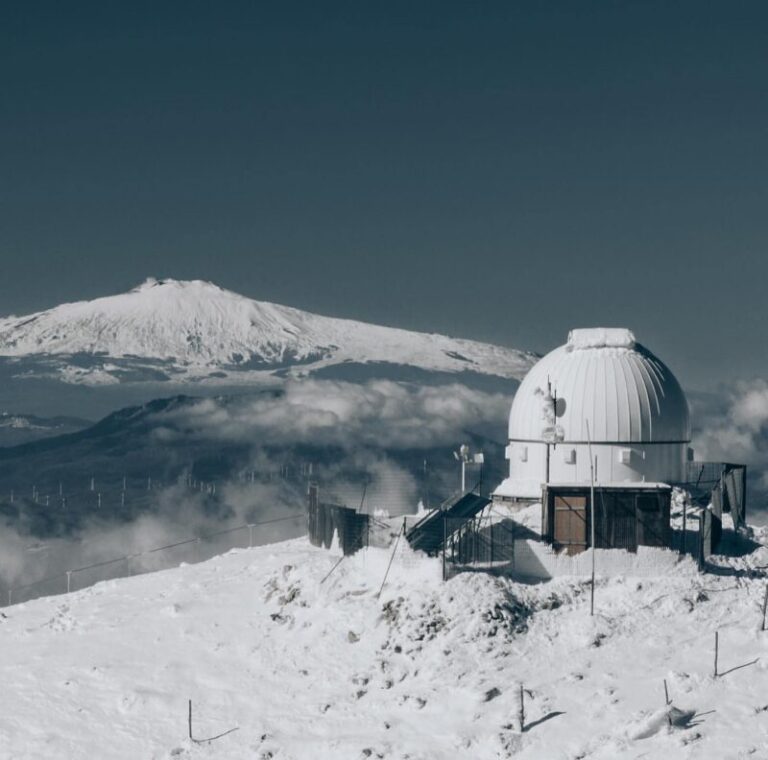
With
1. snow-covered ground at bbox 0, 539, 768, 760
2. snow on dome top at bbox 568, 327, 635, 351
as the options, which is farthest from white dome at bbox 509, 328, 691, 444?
snow-covered ground at bbox 0, 539, 768, 760

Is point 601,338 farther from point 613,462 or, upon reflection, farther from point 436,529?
point 436,529

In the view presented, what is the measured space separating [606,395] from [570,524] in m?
10.1

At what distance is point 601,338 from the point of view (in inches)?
2741

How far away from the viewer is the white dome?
66.2 m

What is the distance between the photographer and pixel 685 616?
54906 mm

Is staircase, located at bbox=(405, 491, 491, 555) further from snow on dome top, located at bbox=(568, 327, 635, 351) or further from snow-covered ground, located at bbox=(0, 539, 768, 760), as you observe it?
snow on dome top, located at bbox=(568, 327, 635, 351)

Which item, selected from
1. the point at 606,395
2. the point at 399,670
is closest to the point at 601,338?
the point at 606,395

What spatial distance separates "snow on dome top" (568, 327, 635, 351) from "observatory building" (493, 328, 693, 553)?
56mm

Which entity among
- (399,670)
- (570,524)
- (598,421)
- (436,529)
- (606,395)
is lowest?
(399,670)

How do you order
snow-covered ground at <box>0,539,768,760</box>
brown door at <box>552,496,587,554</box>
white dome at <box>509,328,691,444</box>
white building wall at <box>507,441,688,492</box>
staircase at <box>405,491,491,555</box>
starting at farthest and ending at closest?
1. white dome at <box>509,328,691,444</box>
2. white building wall at <box>507,441,688,492</box>
3. brown door at <box>552,496,587,554</box>
4. staircase at <box>405,491,491,555</box>
5. snow-covered ground at <box>0,539,768,760</box>

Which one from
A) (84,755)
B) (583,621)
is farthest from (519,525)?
(84,755)

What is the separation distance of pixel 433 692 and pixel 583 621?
812cm

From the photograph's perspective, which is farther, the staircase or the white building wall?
the white building wall

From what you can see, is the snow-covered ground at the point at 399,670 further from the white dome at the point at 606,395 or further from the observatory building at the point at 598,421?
the white dome at the point at 606,395
